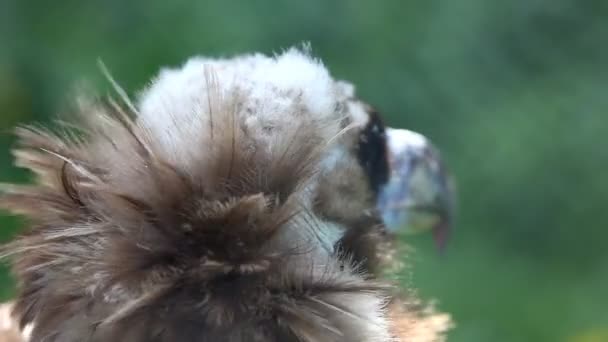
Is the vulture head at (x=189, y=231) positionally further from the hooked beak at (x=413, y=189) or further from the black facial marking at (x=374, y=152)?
the hooked beak at (x=413, y=189)

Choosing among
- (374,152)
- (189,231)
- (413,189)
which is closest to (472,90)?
(413,189)

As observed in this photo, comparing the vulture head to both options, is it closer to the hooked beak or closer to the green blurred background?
the hooked beak

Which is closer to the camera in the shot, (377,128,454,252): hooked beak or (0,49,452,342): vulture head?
(0,49,452,342): vulture head

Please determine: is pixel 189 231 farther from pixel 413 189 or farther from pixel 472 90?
pixel 472 90

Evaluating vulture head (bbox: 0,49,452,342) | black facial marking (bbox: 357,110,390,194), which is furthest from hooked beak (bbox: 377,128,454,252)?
vulture head (bbox: 0,49,452,342)

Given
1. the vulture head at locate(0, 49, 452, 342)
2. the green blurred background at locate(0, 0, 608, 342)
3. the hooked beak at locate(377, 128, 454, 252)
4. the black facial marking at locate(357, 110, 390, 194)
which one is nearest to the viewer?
the vulture head at locate(0, 49, 452, 342)
